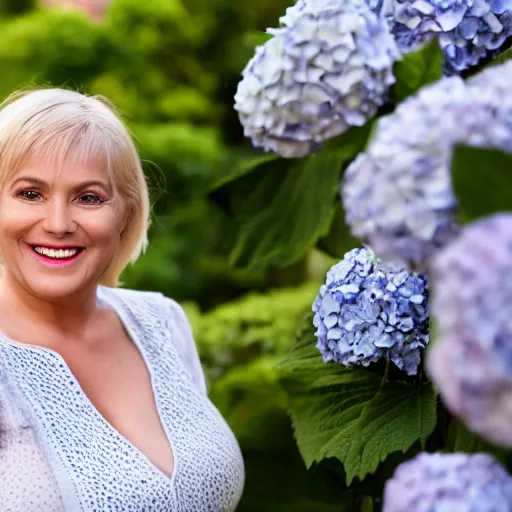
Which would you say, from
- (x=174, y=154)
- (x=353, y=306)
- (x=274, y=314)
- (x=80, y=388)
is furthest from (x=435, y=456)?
(x=174, y=154)

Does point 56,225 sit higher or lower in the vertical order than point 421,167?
lower

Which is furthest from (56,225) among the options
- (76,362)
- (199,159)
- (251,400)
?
(199,159)

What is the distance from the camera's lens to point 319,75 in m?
0.73

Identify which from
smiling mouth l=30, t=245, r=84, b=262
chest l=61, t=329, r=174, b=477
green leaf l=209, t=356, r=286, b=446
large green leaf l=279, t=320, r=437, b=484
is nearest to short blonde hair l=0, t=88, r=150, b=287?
smiling mouth l=30, t=245, r=84, b=262

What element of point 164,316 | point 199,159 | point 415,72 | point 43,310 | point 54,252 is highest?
point 415,72

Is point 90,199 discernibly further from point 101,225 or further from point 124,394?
point 124,394

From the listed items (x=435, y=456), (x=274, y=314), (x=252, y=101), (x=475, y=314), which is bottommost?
(x=274, y=314)

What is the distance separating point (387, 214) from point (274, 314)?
2662 mm

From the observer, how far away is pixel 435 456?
0.65 meters

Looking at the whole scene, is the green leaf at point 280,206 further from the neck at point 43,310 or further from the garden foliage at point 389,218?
the neck at point 43,310

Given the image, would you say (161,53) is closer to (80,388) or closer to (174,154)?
(174,154)

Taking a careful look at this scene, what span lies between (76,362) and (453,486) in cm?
81

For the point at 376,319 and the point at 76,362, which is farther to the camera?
Result: the point at 76,362

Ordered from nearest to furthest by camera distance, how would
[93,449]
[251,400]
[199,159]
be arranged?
[93,449] < [251,400] < [199,159]
